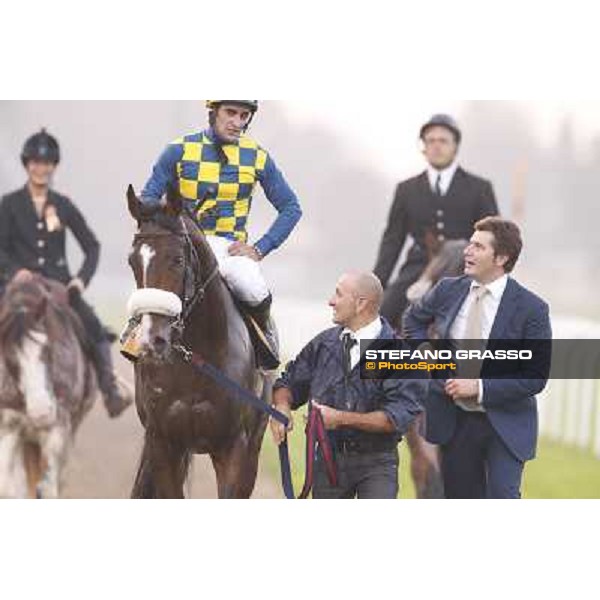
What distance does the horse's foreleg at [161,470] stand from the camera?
488cm

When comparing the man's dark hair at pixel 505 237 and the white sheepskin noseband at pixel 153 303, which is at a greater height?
the man's dark hair at pixel 505 237

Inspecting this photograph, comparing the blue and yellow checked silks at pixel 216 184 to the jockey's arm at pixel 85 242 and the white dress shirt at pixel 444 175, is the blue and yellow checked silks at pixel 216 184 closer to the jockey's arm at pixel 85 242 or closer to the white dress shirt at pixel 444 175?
the jockey's arm at pixel 85 242

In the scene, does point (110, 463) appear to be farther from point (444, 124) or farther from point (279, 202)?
point (444, 124)

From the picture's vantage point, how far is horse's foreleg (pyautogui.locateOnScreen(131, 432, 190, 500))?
488 cm

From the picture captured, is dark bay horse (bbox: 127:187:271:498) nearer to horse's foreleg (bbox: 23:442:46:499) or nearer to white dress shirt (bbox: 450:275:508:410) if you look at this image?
horse's foreleg (bbox: 23:442:46:499)

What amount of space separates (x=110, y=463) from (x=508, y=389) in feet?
5.60

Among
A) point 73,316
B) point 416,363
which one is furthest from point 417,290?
point 73,316

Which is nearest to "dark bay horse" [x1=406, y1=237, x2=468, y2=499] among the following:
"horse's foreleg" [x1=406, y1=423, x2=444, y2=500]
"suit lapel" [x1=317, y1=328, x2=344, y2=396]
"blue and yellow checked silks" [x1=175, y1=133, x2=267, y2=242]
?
"horse's foreleg" [x1=406, y1=423, x2=444, y2=500]

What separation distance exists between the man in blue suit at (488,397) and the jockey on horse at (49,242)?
135 cm

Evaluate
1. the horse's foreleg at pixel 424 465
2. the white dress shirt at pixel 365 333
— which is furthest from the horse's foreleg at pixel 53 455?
the horse's foreleg at pixel 424 465

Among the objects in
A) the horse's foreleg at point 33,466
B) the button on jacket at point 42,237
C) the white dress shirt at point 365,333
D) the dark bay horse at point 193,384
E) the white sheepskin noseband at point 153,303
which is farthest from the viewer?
the horse's foreleg at point 33,466

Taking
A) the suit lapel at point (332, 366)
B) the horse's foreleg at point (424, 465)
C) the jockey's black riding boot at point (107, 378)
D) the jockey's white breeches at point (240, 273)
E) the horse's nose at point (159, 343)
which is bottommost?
the horse's foreleg at point (424, 465)

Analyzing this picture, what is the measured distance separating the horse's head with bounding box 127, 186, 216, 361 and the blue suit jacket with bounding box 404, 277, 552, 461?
99 centimetres
